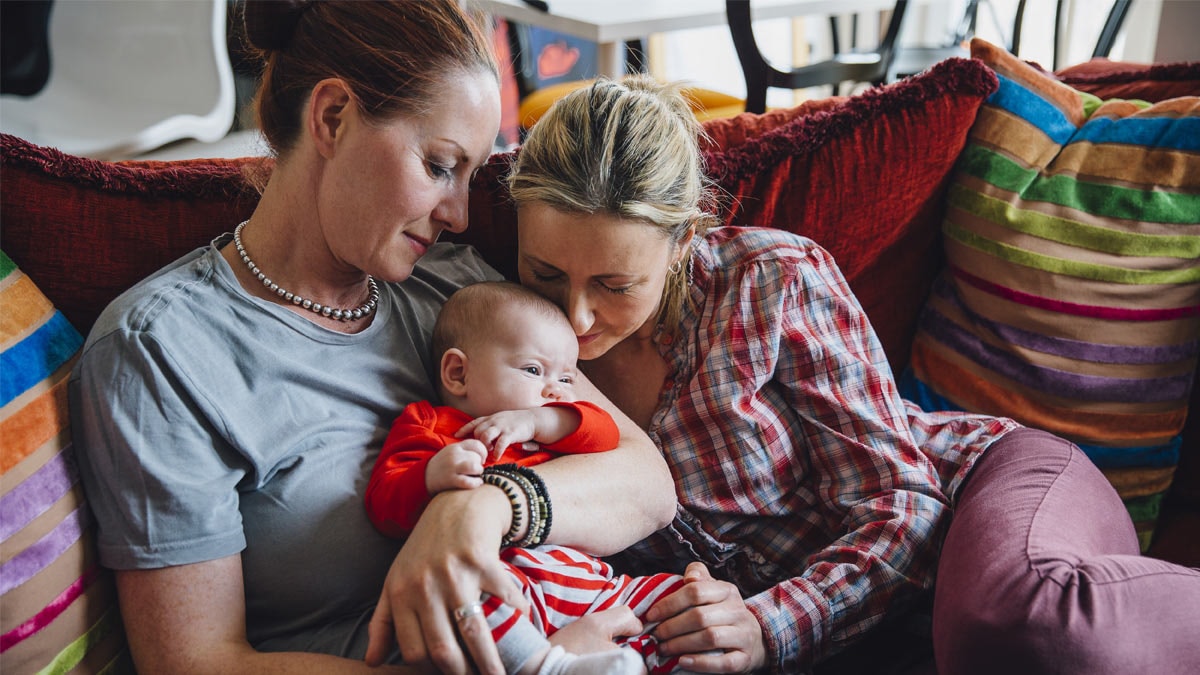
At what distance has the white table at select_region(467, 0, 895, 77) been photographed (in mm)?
2941

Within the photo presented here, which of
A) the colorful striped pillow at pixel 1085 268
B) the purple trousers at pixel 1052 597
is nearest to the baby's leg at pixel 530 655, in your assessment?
Result: the purple trousers at pixel 1052 597

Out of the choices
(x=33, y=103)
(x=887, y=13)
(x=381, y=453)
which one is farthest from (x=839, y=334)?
(x=887, y=13)

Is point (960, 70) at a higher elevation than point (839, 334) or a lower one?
higher

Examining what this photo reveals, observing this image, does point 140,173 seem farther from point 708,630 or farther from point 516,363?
point 708,630

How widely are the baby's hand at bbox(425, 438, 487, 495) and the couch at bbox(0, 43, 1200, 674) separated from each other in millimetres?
431

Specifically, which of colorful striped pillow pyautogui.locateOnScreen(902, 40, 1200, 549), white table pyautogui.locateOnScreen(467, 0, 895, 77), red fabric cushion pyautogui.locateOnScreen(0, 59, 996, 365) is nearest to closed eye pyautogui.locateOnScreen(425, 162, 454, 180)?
red fabric cushion pyautogui.locateOnScreen(0, 59, 996, 365)

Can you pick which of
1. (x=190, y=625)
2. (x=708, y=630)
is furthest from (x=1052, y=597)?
(x=190, y=625)

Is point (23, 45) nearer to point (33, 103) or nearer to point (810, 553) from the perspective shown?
Result: point (33, 103)

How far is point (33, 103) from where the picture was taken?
2.95 m

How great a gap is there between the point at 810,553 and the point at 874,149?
0.77 m

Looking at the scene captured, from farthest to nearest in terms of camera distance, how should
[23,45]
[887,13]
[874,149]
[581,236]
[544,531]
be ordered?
[887,13]
[23,45]
[874,149]
[581,236]
[544,531]

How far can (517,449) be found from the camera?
1297mm

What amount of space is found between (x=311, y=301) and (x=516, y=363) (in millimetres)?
308

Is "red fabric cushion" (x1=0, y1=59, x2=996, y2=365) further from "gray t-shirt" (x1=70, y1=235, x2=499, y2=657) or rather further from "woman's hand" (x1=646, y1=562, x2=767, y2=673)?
"woman's hand" (x1=646, y1=562, x2=767, y2=673)
